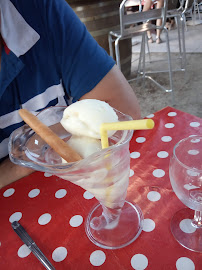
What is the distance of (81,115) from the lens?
1.27 feet

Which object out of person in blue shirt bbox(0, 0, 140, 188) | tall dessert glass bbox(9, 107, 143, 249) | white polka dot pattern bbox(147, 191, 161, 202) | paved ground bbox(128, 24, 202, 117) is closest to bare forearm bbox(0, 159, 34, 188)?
person in blue shirt bbox(0, 0, 140, 188)

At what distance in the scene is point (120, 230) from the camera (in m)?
0.45

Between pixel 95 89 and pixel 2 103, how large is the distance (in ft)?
0.82

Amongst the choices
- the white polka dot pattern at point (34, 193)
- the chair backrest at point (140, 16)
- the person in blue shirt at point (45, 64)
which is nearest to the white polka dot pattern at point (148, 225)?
the white polka dot pattern at point (34, 193)

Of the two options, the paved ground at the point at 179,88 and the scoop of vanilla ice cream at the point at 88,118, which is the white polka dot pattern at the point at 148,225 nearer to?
the scoop of vanilla ice cream at the point at 88,118

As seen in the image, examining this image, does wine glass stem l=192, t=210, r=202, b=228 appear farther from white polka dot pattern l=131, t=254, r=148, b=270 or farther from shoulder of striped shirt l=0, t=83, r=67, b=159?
shoulder of striped shirt l=0, t=83, r=67, b=159

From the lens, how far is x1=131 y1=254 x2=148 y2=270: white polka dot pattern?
1.25ft

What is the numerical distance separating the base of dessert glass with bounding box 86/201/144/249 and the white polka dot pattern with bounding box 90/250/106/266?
12 millimetres

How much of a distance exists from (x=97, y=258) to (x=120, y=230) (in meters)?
0.07

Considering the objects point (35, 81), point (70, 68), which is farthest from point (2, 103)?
point (70, 68)

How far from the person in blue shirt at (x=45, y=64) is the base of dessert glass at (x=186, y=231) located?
381 mm

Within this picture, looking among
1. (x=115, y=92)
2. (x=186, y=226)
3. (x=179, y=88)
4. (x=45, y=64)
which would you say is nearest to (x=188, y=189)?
(x=186, y=226)

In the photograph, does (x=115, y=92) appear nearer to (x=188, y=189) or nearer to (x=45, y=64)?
(x=45, y=64)

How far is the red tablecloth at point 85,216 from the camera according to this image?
1.30 feet
